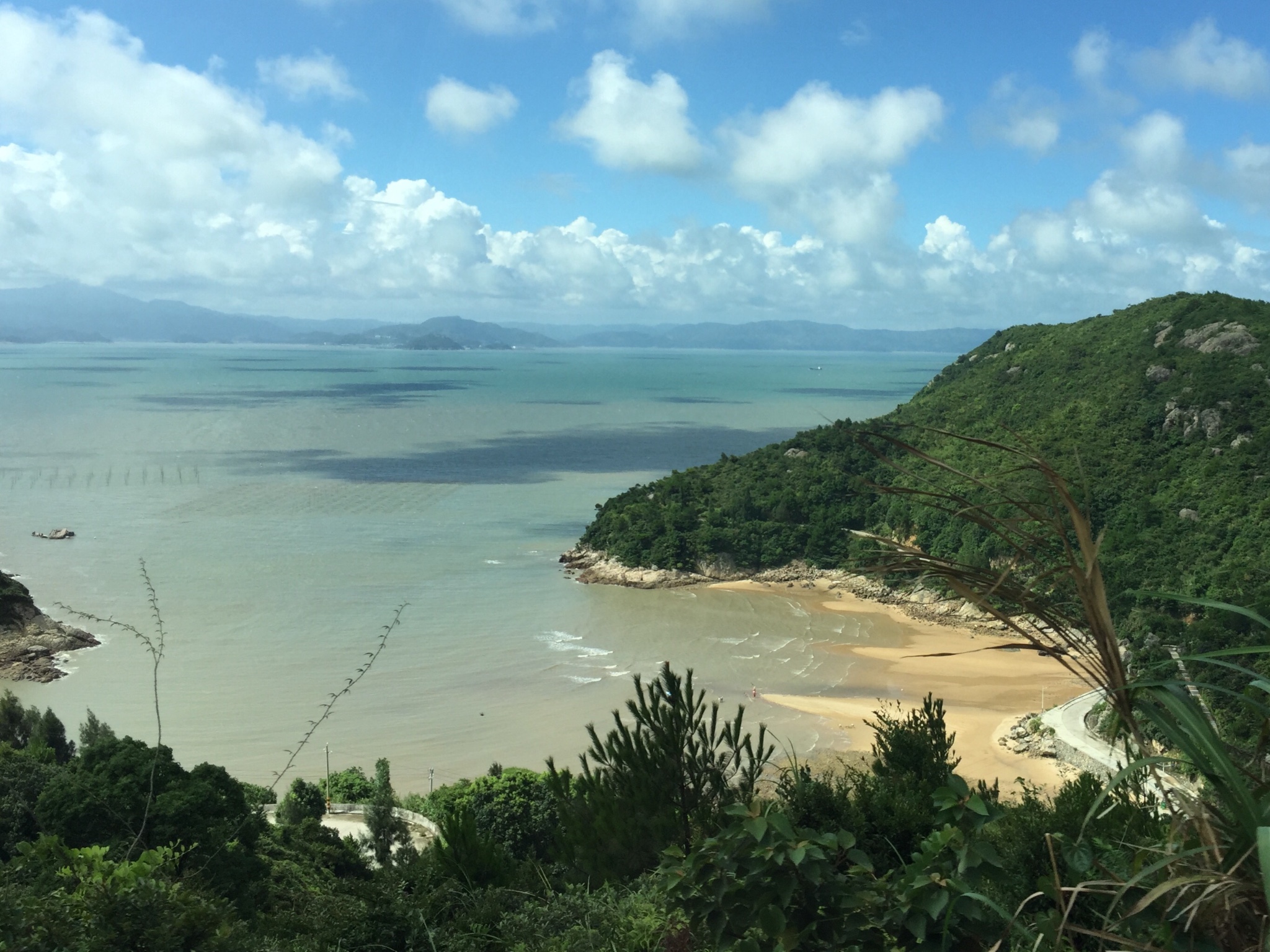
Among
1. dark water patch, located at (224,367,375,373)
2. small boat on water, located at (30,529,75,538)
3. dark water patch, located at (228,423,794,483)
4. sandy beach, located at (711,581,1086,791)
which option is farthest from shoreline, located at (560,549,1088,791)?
dark water patch, located at (224,367,375,373)

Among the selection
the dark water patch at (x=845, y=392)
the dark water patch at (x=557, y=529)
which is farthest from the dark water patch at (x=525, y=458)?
the dark water patch at (x=845, y=392)

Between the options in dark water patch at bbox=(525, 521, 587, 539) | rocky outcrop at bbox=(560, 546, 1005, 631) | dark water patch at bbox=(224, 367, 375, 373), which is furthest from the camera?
dark water patch at bbox=(224, 367, 375, 373)

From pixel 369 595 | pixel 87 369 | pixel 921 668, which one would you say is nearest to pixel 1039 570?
pixel 921 668

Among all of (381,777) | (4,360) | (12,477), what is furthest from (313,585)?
(4,360)

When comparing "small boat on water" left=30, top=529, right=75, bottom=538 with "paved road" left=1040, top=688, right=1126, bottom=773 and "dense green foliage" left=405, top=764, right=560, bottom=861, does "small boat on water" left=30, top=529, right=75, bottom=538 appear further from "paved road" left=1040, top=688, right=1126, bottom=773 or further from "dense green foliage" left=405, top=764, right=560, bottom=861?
"paved road" left=1040, top=688, right=1126, bottom=773

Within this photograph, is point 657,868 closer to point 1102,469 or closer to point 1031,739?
point 1031,739

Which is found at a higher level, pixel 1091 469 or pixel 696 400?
pixel 696 400

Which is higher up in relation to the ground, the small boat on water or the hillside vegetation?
the hillside vegetation
